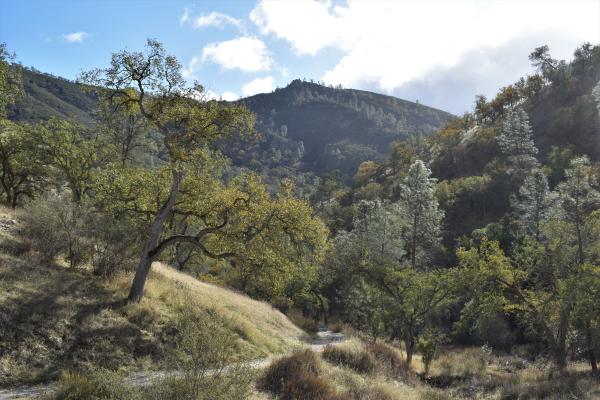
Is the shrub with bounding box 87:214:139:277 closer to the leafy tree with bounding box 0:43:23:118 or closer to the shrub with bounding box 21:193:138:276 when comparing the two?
the shrub with bounding box 21:193:138:276

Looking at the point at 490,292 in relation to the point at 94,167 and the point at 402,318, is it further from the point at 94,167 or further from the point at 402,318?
the point at 94,167

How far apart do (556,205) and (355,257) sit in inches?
1253

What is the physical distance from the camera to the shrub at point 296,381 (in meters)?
11.7

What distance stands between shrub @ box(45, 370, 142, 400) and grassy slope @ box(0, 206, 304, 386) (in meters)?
1.09

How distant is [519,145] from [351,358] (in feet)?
244

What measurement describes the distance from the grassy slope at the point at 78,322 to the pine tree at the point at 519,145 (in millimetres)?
73086

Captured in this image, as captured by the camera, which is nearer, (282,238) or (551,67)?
(282,238)

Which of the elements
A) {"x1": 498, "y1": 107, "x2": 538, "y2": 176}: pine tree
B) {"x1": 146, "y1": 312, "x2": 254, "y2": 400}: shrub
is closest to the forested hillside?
{"x1": 146, "y1": 312, "x2": 254, "y2": 400}: shrub

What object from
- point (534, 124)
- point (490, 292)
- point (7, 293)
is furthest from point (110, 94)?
point (534, 124)

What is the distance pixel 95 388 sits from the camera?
9.01 m

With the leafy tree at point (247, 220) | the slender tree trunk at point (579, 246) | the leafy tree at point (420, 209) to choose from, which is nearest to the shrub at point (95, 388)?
the leafy tree at point (247, 220)

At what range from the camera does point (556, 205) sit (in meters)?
54.7

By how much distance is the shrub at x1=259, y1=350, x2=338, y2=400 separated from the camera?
11664 mm

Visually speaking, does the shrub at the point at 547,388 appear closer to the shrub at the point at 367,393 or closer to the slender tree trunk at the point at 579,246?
the slender tree trunk at the point at 579,246
